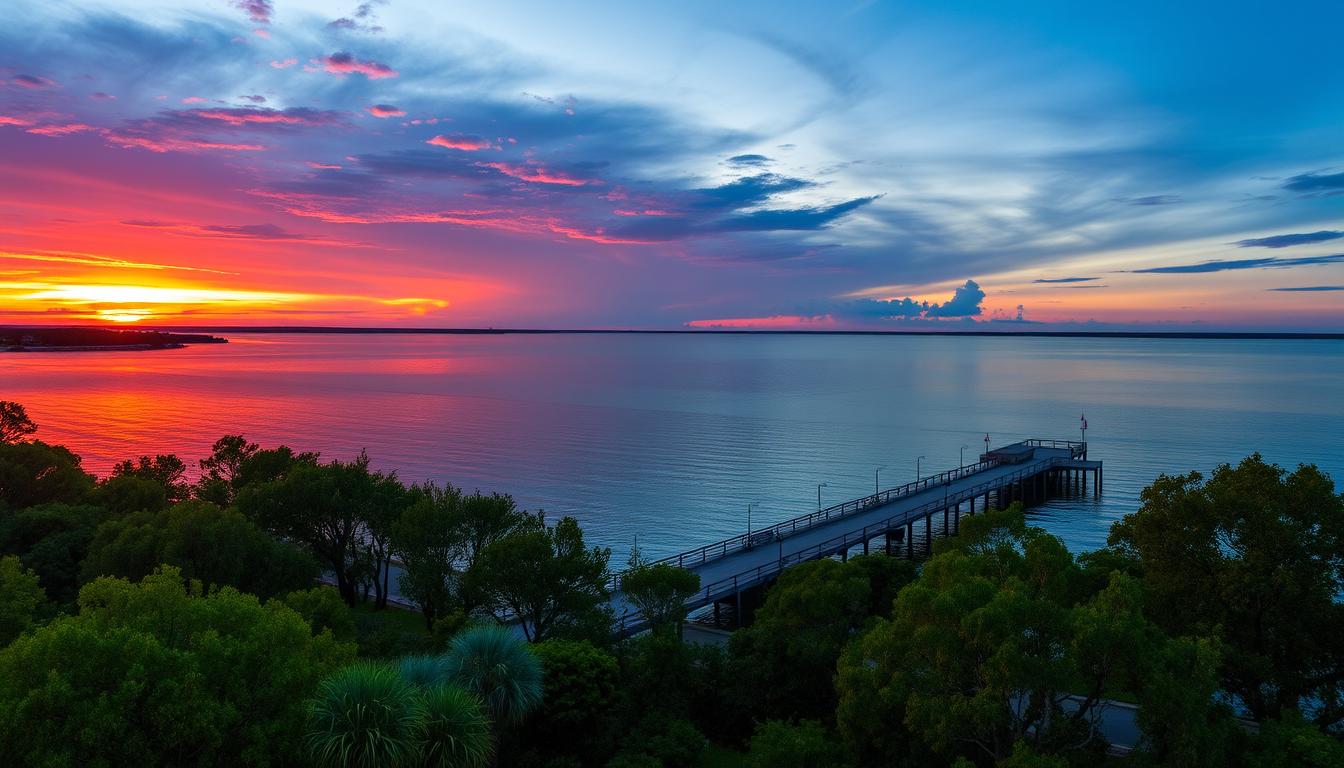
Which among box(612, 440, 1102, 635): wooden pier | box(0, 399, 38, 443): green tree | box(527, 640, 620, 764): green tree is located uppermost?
box(0, 399, 38, 443): green tree

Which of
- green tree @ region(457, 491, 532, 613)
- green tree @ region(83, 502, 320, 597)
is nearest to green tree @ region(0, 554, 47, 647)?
green tree @ region(83, 502, 320, 597)

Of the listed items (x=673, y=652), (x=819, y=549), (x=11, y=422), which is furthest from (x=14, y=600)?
(x=11, y=422)

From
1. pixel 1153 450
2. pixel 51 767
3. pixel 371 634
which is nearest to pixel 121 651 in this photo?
pixel 51 767

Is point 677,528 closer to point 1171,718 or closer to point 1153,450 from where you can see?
point 1171,718

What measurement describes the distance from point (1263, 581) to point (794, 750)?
55.5 ft

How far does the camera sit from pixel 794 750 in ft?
73.3

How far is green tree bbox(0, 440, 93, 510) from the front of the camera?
49594 millimetres

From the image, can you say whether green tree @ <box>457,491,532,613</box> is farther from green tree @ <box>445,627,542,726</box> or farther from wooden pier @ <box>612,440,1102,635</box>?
green tree @ <box>445,627,542,726</box>

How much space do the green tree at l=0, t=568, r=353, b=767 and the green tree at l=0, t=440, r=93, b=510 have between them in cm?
3735

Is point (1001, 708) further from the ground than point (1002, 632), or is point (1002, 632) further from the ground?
point (1002, 632)

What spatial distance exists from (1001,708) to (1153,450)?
330ft

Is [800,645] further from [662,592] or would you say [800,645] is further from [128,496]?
[128,496]

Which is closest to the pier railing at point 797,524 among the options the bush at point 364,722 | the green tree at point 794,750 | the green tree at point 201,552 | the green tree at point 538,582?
the green tree at point 538,582

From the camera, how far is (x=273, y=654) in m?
20.4
